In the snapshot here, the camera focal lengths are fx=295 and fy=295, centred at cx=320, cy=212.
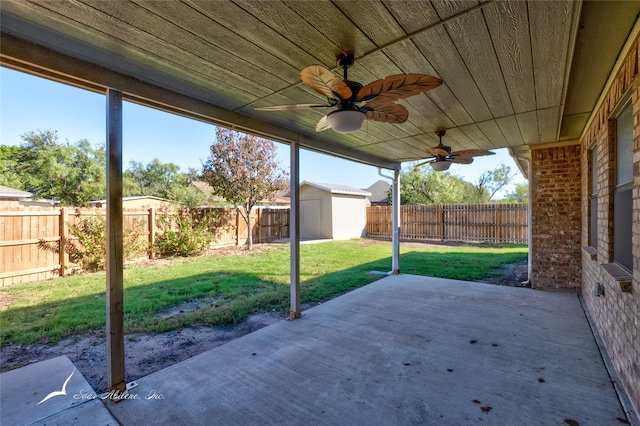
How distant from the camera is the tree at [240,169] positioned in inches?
400

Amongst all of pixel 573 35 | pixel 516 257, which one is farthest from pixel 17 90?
pixel 516 257

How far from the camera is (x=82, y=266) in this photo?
21.7 ft

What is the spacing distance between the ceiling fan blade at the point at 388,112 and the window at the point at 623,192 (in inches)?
68.5

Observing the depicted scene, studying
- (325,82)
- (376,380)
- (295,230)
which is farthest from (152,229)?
(325,82)

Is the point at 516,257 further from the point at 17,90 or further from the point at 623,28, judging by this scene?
the point at 17,90

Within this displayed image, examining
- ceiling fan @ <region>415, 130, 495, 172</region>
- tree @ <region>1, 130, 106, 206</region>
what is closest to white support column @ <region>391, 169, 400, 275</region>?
ceiling fan @ <region>415, 130, 495, 172</region>

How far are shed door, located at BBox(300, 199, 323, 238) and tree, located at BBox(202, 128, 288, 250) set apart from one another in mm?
3623

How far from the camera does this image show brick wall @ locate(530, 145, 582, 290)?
4.73 m

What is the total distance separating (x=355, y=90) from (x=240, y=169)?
8.61 meters

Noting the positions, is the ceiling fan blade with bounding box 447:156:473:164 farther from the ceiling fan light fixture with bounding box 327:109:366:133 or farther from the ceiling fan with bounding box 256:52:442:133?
the ceiling fan light fixture with bounding box 327:109:366:133

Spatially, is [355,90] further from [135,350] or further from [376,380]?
[135,350]

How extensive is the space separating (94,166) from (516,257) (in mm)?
20012

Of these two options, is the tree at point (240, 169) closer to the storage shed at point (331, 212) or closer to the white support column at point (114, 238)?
the storage shed at point (331, 212)

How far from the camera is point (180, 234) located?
8.70 meters
